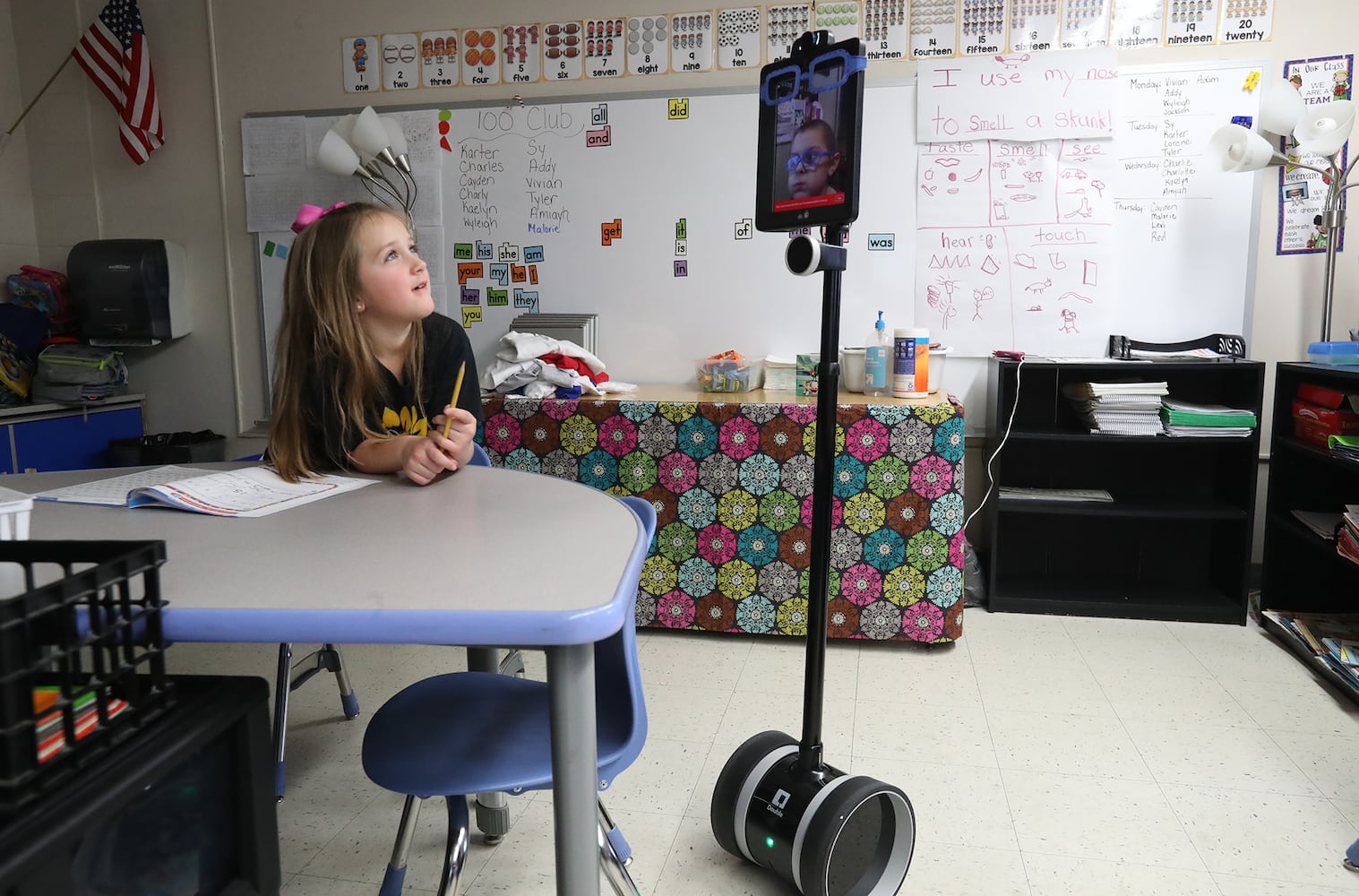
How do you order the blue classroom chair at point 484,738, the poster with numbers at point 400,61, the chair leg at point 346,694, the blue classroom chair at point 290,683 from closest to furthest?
the blue classroom chair at point 484,738, the blue classroom chair at point 290,683, the chair leg at point 346,694, the poster with numbers at point 400,61

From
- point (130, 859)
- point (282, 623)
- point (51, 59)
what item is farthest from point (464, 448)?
point (51, 59)

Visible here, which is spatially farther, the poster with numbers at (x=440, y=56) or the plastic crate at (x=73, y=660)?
the poster with numbers at (x=440, y=56)

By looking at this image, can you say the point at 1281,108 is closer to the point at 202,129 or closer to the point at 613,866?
the point at 613,866

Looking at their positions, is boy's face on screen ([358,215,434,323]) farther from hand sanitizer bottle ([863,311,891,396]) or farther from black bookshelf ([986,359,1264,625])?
black bookshelf ([986,359,1264,625])

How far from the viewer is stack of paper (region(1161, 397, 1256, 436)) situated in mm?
2709

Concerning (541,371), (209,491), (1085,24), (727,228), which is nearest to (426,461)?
(209,491)

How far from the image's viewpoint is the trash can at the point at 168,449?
3.32m

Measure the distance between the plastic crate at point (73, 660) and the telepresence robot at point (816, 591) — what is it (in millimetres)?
896

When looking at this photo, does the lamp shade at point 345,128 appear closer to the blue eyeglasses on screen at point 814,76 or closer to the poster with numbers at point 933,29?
the poster with numbers at point 933,29

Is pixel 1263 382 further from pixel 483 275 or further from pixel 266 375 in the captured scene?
pixel 266 375

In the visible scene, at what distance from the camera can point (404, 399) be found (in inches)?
65.2

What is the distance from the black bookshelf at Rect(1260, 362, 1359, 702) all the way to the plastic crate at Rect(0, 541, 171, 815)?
292cm

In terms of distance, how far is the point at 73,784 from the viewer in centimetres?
58

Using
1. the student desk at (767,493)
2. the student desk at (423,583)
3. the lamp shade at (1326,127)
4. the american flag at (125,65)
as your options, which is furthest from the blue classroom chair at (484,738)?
the american flag at (125,65)
